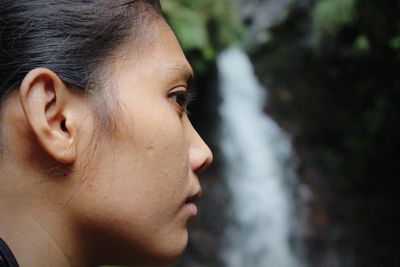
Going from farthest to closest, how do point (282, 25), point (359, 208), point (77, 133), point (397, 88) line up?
point (282, 25) < point (359, 208) < point (397, 88) < point (77, 133)

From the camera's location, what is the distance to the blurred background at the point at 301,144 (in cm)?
671

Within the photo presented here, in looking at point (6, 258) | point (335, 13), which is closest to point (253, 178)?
point (335, 13)

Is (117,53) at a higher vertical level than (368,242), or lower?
higher

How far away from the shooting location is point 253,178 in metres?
8.23

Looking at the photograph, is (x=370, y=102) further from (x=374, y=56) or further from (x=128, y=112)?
(x=128, y=112)

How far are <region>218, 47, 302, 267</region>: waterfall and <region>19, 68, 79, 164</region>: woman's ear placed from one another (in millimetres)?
6448

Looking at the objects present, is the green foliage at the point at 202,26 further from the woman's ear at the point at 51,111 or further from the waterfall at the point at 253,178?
the woman's ear at the point at 51,111

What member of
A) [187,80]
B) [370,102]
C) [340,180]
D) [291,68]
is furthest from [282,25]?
[187,80]

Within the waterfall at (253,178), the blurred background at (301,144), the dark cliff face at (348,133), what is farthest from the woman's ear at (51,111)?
the waterfall at (253,178)

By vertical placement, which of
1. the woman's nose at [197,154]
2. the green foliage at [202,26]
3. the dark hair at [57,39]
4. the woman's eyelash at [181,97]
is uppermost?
the dark hair at [57,39]

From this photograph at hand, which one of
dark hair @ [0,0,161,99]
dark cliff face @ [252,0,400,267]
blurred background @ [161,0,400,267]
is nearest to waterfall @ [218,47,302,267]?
blurred background @ [161,0,400,267]

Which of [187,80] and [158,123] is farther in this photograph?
[187,80]

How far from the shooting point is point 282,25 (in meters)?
10.2

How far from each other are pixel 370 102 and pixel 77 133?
273 inches
